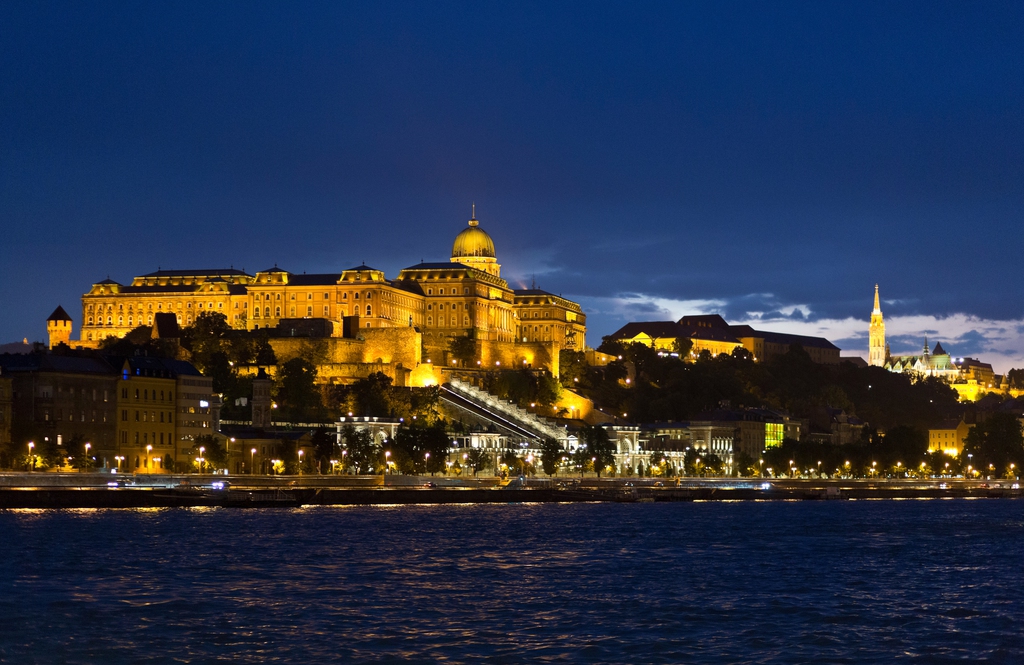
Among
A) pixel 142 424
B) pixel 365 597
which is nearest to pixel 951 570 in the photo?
pixel 365 597

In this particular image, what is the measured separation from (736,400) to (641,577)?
4771 inches

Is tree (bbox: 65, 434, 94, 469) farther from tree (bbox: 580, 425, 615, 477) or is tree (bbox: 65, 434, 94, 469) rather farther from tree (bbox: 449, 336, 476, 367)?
tree (bbox: 449, 336, 476, 367)

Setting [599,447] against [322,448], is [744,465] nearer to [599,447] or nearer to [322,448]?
[599,447]

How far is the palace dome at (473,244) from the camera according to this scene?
191 meters

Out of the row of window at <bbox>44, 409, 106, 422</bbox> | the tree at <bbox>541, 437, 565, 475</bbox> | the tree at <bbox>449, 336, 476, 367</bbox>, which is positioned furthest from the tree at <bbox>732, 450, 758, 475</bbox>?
the row of window at <bbox>44, 409, 106, 422</bbox>

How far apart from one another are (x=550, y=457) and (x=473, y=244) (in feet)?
221

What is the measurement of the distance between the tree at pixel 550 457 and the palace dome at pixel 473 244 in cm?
6314

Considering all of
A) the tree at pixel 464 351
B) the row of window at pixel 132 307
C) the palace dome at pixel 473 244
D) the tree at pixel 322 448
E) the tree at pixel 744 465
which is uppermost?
the palace dome at pixel 473 244

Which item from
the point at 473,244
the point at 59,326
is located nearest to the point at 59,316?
the point at 59,326

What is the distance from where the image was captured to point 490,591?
4738 centimetres

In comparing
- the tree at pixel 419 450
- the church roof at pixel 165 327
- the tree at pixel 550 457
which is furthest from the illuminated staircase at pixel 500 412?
the church roof at pixel 165 327

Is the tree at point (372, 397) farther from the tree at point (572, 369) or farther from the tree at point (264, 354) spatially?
the tree at point (572, 369)

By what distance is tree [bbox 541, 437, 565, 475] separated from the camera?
12731 cm

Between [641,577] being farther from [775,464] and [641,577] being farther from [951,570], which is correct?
[775,464]
